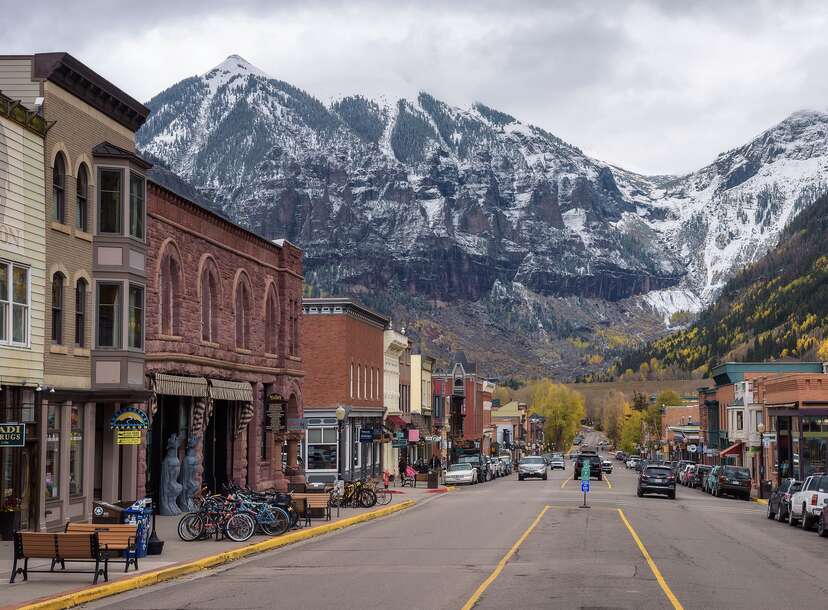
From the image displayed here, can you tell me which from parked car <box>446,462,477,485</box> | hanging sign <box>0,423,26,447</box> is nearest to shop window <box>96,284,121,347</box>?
hanging sign <box>0,423,26,447</box>

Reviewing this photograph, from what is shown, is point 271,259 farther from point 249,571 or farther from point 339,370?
point 249,571

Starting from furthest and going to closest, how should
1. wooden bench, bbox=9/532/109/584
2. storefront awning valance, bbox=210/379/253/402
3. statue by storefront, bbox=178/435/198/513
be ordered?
1. storefront awning valance, bbox=210/379/253/402
2. statue by storefront, bbox=178/435/198/513
3. wooden bench, bbox=9/532/109/584

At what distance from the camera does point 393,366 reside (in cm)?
8400

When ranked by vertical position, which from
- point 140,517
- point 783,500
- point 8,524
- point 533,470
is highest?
point 140,517

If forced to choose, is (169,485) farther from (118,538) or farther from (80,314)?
(118,538)

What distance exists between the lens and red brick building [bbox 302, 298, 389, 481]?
65.1 metres

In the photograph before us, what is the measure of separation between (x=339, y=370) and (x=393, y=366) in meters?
18.3

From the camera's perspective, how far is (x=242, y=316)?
151 ft

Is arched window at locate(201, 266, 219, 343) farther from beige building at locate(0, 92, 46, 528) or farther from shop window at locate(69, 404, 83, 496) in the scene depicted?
beige building at locate(0, 92, 46, 528)

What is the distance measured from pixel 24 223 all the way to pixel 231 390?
1575 centimetres

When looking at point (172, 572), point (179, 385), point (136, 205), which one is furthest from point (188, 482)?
point (172, 572)

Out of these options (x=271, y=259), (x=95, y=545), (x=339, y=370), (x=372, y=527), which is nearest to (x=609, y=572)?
(x=95, y=545)

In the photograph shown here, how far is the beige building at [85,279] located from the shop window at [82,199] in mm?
28

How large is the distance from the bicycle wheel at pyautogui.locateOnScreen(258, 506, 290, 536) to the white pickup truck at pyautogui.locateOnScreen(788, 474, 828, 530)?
1596cm
